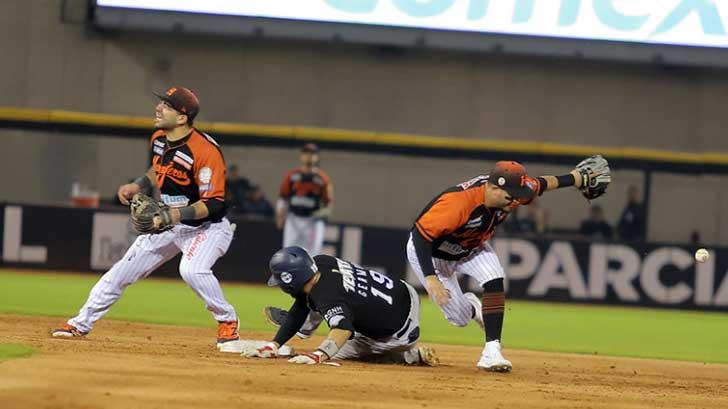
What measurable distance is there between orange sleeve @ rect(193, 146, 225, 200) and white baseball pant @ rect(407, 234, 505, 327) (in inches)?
55.9

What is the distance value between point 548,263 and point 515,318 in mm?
2627

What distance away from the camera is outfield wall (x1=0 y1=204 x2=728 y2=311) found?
1720cm

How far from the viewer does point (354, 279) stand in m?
8.31

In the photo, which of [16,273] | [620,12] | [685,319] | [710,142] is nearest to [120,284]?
[16,273]

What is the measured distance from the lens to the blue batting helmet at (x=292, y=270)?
8.03 m

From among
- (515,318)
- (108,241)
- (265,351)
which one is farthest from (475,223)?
(108,241)

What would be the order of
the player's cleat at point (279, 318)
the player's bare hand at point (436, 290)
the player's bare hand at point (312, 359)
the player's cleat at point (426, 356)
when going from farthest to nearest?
1. the player's cleat at point (426, 356)
2. the player's cleat at point (279, 318)
3. the player's bare hand at point (436, 290)
4. the player's bare hand at point (312, 359)

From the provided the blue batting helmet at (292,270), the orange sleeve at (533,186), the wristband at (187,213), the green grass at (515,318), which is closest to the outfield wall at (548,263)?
the green grass at (515,318)

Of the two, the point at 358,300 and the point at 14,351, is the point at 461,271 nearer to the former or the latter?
the point at 358,300

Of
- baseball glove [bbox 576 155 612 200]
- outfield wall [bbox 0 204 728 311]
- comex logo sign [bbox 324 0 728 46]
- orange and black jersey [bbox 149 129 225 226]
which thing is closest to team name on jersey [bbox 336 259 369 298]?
orange and black jersey [bbox 149 129 225 226]

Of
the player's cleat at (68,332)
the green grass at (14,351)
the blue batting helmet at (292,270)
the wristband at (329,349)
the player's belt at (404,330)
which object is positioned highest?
the blue batting helmet at (292,270)

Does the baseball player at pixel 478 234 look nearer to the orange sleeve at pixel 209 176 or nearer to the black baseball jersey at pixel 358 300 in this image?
the black baseball jersey at pixel 358 300

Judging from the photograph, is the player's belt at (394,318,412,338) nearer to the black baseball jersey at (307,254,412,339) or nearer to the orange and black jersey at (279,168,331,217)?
the black baseball jersey at (307,254,412,339)

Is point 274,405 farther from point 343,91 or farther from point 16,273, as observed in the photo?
point 343,91
